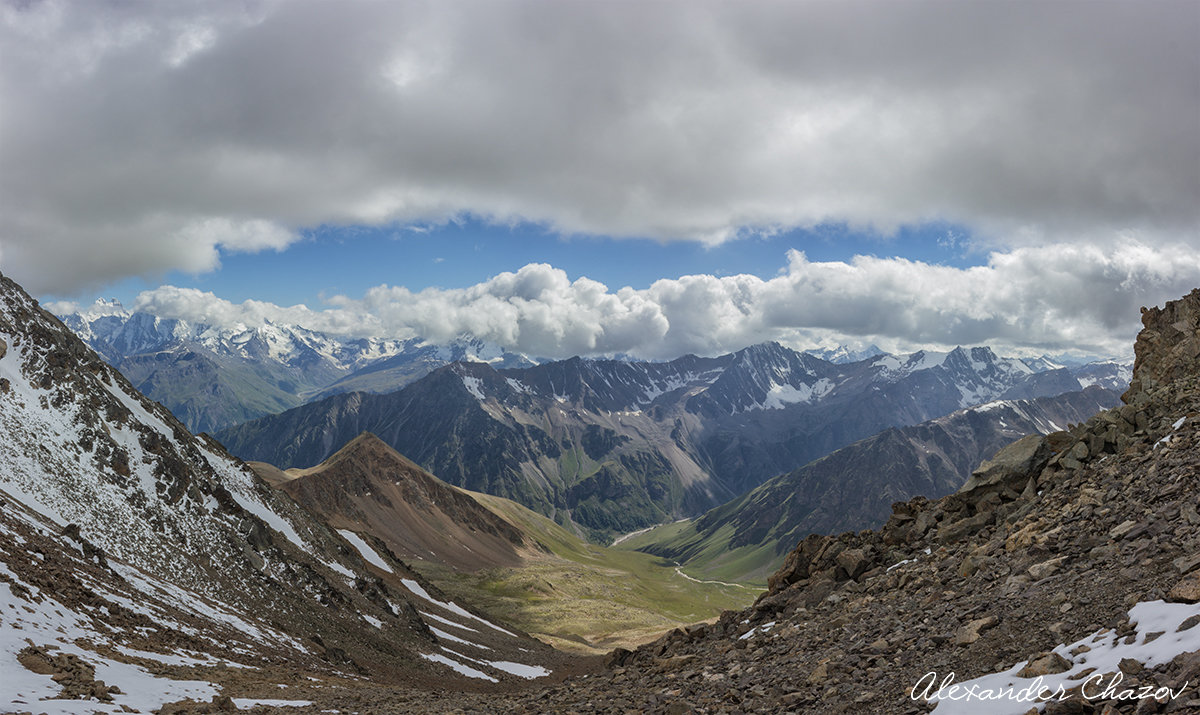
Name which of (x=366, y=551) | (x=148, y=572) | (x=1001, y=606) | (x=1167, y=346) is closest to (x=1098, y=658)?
(x=1001, y=606)

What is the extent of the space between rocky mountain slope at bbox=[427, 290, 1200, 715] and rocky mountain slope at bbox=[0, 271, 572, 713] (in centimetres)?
1514

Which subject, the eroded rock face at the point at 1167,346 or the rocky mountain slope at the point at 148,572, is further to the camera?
the eroded rock face at the point at 1167,346

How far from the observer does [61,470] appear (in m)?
54.3

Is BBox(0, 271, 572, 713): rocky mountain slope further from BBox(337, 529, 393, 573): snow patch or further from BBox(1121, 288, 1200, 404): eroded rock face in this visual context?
BBox(1121, 288, 1200, 404): eroded rock face

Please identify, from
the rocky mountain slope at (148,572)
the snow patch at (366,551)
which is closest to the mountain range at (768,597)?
the rocky mountain slope at (148,572)

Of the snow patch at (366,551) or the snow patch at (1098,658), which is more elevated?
the snow patch at (1098,658)

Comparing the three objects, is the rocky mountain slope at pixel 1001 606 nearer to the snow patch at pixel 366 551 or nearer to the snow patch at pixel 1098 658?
the snow patch at pixel 1098 658

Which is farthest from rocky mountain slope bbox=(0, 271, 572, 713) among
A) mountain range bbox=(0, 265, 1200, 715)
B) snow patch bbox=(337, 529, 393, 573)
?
snow patch bbox=(337, 529, 393, 573)

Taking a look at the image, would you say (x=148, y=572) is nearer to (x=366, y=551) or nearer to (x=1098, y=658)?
(x=1098, y=658)

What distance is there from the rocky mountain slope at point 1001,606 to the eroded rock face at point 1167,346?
0.75 feet

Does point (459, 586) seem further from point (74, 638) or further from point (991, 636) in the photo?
point (991, 636)

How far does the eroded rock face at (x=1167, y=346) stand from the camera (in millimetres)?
29394

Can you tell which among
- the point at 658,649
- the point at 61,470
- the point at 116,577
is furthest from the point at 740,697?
the point at 61,470

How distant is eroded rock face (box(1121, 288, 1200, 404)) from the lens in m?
29.4
